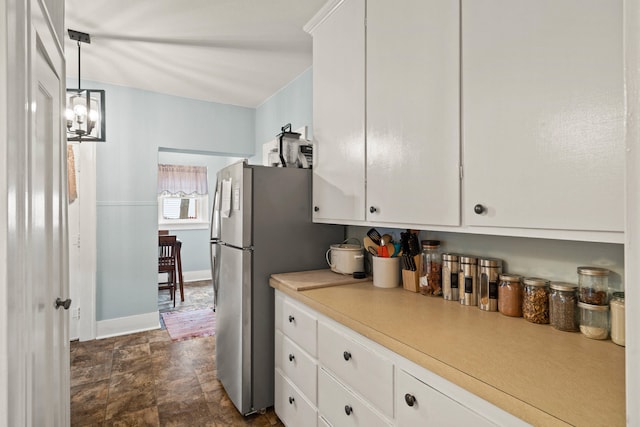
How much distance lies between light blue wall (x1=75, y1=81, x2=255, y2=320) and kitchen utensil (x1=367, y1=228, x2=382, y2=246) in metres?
2.57

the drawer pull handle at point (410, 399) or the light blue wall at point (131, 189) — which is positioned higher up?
the light blue wall at point (131, 189)

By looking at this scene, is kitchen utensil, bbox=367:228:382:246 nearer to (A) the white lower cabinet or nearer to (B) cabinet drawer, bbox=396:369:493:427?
(A) the white lower cabinet

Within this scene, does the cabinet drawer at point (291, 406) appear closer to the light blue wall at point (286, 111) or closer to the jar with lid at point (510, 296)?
the jar with lid at point (510, 296)

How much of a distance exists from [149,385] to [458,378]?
2361 millimetres

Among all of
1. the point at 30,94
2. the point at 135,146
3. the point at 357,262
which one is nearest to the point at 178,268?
the point at 135,146

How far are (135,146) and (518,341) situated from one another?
12.2 feet

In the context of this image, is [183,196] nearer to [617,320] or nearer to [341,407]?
[341,407]

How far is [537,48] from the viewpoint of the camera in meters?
1.05

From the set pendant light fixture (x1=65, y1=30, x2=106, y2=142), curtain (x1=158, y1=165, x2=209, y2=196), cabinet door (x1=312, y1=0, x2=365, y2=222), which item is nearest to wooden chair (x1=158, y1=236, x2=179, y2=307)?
curtain (x1=158, y1=165, x2=209, y2=196)

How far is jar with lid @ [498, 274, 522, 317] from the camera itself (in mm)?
1323

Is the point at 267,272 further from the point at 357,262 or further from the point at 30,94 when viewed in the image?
the point at 30,94

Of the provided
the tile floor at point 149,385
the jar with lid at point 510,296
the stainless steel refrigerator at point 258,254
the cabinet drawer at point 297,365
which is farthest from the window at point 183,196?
the jar with lid at point 510,296

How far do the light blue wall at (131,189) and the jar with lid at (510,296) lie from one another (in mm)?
3373

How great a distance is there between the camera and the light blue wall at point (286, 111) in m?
3.03
